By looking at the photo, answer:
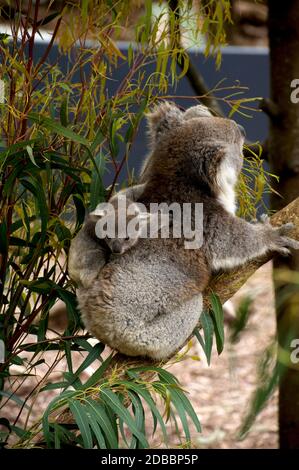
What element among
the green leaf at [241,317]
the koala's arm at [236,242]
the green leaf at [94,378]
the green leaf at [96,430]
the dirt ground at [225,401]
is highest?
the koala's arm at [236,242]

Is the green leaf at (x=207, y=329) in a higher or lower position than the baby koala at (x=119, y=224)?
lower

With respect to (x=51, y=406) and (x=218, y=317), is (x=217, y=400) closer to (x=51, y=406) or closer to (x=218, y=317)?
(x=218, y=317)

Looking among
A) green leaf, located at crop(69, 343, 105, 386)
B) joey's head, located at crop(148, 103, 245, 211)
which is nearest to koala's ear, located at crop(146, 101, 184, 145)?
joey's head, located at crop(148, 103, 245, 211)

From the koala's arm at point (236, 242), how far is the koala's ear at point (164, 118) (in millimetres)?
346

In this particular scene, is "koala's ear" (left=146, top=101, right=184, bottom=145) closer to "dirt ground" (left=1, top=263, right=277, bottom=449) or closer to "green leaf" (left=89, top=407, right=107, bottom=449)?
"green leaf" (left=89, top=407, right=107, bottom=449)

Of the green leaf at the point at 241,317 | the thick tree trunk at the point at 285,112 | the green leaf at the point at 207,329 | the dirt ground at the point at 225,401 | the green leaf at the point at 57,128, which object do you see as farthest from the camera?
the dirt ground at the point at 225,401

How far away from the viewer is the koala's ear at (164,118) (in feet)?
7.34

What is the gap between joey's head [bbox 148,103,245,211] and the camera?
6.89 ft

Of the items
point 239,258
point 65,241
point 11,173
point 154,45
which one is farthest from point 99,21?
point 239,258

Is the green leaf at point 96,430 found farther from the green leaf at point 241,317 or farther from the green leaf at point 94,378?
the green leaf at point 241,317

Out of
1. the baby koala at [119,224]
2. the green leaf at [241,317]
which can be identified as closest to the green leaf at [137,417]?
the baby koala at [119,224]

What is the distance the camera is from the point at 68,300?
2154 millimetres

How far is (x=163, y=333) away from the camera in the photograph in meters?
1.97
